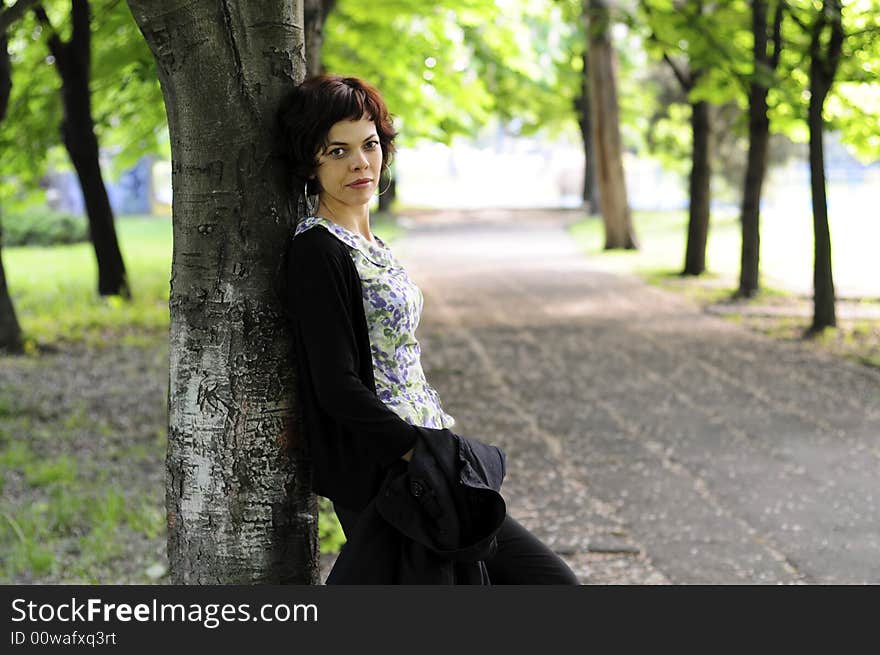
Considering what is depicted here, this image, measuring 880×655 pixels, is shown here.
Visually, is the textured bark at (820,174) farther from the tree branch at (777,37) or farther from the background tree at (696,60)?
the background tree at (696,60)

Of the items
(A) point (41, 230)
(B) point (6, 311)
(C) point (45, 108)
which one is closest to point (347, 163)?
(B) point (6, 311)

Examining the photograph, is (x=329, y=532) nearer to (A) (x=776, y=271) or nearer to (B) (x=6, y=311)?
(B) (x=6, y=311)

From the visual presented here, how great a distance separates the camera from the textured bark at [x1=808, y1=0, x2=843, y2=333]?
488 inches

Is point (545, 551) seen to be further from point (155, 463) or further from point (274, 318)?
point (155, 463)

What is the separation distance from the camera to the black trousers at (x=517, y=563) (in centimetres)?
315

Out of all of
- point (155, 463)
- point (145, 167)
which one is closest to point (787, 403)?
point (155, 463)

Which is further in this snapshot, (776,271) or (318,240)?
(776,271)

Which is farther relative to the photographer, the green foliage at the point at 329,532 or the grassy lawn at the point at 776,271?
the grassy lawn at the point at 776,271

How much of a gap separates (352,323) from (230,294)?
448mm

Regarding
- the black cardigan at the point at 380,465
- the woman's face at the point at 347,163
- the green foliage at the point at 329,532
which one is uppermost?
the woman's face at the point at 347,163

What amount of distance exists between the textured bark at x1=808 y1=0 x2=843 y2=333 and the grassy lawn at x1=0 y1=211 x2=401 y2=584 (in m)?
7.08

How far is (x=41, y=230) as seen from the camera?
30703 mm

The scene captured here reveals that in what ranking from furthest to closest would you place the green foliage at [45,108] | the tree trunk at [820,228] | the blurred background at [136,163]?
the green foliage at [45,108] < the tree trunk at [820,228] < the blurred background at [136,163]

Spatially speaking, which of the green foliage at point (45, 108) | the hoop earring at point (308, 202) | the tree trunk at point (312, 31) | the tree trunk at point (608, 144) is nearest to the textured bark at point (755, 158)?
the green foliage at point (45, 108)
